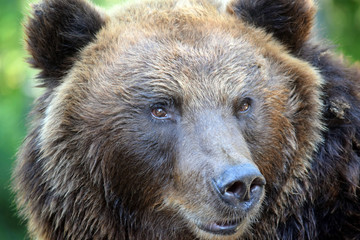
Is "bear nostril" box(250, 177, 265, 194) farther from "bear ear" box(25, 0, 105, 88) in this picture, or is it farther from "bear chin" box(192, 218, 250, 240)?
"bear ear" box(25, 0, 105, 88)

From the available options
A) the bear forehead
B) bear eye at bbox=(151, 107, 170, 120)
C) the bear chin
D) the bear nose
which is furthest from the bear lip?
the bear forehead

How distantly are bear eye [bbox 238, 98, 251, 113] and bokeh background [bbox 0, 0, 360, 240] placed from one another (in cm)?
469

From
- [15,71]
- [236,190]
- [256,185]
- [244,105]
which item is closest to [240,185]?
[236,190]

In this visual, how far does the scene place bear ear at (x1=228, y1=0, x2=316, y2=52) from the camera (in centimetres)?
602

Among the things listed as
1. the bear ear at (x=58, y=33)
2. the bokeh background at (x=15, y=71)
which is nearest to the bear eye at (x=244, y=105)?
the bear ear at (x=58, y=33)

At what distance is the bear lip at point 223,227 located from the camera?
5170 mm

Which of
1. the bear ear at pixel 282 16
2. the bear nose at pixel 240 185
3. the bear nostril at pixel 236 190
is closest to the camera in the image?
the bear nose at pixel 240 185

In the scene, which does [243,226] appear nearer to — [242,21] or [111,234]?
[111,234]

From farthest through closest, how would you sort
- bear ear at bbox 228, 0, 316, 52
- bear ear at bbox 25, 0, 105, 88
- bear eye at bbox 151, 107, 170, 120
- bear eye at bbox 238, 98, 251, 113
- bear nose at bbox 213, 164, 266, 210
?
1. bear ear at bbox 228, 0, 316, 52
2. bear ear at bbox 25, 0, 105, 88
3. bear eye at bbox 238, 98, 251, 113
4. bear eye at bbox 151, 107, 170, 120
5. bear nose at bbox 213, 164, 266, 210

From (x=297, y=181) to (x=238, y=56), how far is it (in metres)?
1.46

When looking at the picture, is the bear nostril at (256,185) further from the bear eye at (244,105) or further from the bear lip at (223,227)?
the bear eye at (244,105)

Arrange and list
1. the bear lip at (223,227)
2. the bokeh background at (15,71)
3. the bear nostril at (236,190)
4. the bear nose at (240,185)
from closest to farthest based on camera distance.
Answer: the bear nose at (240,185) < the bear nostril at (236,190) < the bear lip at (223,227) < the bokeh background at (15,71)

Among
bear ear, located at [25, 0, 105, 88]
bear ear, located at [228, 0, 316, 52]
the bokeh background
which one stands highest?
bear ear, located at [228, 0, 316, 52]

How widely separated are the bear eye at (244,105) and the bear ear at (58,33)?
5.97ft
